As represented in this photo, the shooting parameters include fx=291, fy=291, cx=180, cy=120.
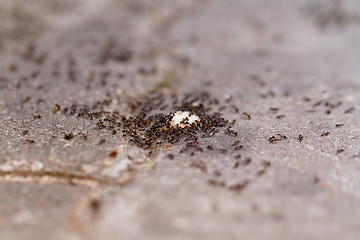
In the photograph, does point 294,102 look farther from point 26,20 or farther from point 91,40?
point 26,20

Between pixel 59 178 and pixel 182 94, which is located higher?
pixel 182 94

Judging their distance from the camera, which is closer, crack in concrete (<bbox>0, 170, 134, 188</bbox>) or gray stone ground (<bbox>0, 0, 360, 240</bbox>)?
gray stone ground (<bbox>0, 0, 360, 240</bbox>)

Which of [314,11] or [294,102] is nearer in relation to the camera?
[294,102]

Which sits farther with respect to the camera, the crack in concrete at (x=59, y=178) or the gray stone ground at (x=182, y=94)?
the crack in concrete at (x=59, y=178)

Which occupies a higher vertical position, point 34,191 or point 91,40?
point 91,40

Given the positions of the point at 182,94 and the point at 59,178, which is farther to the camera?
the point at 182,94

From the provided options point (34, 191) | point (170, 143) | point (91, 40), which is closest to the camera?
point (34, 191)

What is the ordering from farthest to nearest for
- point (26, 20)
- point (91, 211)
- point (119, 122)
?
point (26, 20) → point (119, 122) → point (91, 211)

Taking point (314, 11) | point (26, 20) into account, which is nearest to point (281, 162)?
point (314, 11)
